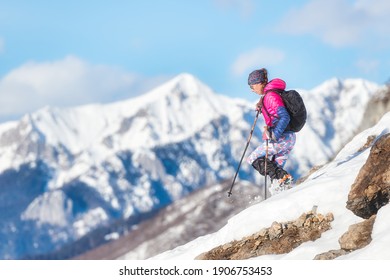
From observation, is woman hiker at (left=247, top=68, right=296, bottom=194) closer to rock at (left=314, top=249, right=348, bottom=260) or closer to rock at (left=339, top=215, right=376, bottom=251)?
rock at (left=339, top=215, right=376, bottom=251)

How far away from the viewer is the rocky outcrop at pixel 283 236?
17.1m

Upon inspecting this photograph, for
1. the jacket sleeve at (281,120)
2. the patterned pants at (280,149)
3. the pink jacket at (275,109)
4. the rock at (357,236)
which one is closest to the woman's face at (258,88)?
the pink jacket at (275,109)

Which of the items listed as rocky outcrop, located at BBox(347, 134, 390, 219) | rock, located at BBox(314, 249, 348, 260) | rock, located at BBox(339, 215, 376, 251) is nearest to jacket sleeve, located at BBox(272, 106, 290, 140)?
rocky outcrop, located at BBox(347, 134, 390, 219)

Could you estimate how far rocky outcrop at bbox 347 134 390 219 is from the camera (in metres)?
15.7

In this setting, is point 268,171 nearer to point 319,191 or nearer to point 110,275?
point 319,191

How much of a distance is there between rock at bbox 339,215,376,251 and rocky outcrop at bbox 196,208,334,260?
5.49 feet

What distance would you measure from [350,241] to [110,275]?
5.01 meters

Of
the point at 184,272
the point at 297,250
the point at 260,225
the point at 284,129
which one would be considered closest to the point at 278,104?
the point at 284,129

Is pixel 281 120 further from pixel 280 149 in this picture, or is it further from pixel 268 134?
pixel 280 149

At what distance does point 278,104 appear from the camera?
20672 mm

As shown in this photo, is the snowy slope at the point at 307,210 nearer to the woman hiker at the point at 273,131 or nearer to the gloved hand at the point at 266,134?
the woman hiker at the point at 273,131

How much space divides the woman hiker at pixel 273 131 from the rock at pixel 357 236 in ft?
19.1

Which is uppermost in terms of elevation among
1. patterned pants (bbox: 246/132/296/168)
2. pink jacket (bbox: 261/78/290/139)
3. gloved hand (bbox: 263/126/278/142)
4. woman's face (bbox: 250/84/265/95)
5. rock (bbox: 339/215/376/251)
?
woman's face (bbox: 250/84/265/95)

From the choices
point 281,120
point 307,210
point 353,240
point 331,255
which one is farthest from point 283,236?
point 281,120
